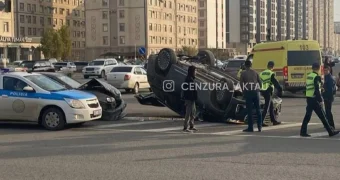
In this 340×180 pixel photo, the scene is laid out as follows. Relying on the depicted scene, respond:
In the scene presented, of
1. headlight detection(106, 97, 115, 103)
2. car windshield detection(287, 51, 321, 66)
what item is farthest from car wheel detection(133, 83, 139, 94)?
headlight detection(106, 97, 115, 103)

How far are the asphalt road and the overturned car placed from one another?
17.0 inches

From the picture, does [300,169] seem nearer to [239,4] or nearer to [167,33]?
[167,33]

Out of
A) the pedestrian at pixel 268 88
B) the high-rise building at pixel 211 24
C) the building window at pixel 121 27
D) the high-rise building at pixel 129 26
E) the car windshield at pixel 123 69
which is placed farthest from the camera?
the high-rise building at pixel 211 24

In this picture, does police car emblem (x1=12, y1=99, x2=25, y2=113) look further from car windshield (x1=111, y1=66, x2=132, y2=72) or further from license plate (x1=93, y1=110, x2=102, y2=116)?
car windshield (x1=111, y1=66, x2=132, y2=72)

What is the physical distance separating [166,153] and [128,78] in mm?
19050

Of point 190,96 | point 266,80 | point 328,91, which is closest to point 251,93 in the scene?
point 266,80

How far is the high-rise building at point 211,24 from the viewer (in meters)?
123

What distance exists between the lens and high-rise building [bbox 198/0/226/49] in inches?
4825

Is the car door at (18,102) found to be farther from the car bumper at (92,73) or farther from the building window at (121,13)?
the building window at (121,13)

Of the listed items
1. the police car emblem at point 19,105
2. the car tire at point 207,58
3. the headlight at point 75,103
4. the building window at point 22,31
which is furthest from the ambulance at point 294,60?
the building window at point 22,31

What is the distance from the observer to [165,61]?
16.4m

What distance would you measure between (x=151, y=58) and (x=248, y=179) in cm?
873

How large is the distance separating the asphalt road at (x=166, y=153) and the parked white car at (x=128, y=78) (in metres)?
14.0

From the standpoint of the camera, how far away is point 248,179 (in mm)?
8484
